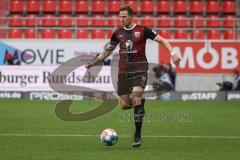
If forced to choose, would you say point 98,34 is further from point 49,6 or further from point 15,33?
point 15,33

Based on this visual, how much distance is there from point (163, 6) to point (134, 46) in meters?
21.6

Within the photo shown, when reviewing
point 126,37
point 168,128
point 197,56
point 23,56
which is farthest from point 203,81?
Answer: point 126,37

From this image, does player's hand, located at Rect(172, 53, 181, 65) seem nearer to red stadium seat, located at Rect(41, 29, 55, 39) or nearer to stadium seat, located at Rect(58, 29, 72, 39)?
stadium seat, located at Rect(58, 29, 72, 39)

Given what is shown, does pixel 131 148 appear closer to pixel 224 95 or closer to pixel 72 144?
pixel 72 144

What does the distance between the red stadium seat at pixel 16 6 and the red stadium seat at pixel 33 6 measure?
0.35 metres

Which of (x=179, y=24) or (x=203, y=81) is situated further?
(x=179, y=24)

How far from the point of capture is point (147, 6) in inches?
1300

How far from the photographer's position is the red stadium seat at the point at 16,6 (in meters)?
→ 33.0

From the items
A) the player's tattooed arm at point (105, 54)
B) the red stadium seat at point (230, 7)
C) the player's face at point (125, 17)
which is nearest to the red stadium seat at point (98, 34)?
the red stadium seat at point (230, 7)

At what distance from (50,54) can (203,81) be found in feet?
22.7

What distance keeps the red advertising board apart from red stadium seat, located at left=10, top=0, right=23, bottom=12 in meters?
7.84

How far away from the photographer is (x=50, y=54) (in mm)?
29578

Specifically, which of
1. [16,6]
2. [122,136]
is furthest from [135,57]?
[16,6]

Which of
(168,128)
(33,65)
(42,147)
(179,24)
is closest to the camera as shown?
(42,147)
